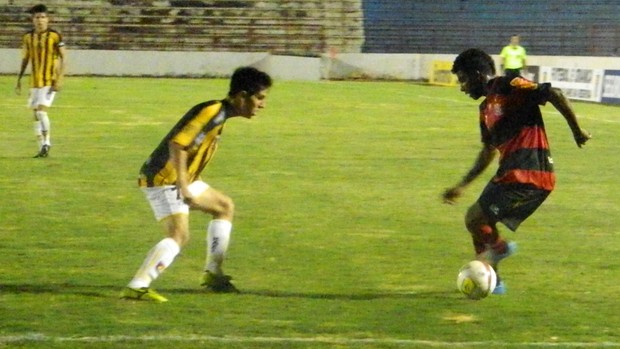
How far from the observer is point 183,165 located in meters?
7.24

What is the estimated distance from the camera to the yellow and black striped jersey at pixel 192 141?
732 centimetres

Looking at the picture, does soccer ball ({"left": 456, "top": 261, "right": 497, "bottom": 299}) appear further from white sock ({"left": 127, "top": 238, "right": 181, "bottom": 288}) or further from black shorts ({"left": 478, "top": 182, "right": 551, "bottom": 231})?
white sock ({"left": 127, "top": 238, "right": 181, "bottom": 288})

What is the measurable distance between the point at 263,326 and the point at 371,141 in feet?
44.0

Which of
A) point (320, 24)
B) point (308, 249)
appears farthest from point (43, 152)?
point (320, 24)

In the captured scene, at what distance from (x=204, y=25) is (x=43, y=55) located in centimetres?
3104

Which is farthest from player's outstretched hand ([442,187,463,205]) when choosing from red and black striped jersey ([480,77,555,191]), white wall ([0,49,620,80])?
white wall ([0,49,620,80])

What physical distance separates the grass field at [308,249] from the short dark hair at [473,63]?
1.55 m

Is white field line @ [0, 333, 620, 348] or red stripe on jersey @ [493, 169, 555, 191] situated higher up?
red stripe on jersey @ [493, 169, 555, 191]

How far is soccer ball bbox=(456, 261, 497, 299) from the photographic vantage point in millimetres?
7707

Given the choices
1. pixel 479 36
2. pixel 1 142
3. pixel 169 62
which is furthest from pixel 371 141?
pixel 479 36

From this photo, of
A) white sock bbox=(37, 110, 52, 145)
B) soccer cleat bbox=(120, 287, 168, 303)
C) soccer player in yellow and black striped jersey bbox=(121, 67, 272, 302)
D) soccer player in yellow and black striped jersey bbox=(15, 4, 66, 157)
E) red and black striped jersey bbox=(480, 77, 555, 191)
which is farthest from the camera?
soccer player in yellow and black striped jersey bbox=(15, 4, 66, 157)

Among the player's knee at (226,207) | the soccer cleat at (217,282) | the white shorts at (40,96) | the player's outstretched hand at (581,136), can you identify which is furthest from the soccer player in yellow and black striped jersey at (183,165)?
the white shorts at (40,96)

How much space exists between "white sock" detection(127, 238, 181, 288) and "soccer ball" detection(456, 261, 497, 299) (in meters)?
1.91

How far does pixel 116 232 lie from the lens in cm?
1070
